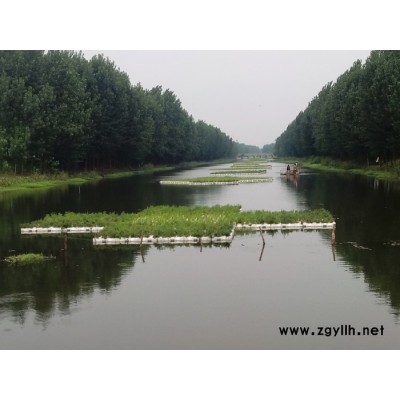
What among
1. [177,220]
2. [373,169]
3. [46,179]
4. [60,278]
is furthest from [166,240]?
[373,169]

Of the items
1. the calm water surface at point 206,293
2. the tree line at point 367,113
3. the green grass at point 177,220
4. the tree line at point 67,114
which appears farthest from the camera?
the tree line at point 367,113

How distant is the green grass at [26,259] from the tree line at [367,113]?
48.0 metres

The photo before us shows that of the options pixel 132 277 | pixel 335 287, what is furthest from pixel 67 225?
pixel 335 287

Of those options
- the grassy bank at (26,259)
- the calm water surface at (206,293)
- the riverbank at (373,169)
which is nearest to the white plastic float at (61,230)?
the calm water surface at (206,293)

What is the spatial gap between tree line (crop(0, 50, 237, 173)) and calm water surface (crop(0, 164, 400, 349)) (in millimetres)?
35645

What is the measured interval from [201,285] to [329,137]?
82.8 m

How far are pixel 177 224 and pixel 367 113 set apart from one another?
50955 mm

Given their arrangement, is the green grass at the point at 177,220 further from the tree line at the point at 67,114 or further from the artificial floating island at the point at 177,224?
the tree line at the point at 67,114

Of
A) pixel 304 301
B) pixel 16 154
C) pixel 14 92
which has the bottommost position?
pixel 304 301

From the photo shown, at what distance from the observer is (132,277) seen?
17297 mm

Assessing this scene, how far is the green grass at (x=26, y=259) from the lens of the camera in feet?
64.5

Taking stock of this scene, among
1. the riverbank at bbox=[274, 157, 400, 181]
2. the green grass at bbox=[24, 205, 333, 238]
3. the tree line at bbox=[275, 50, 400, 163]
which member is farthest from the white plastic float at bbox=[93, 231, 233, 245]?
the tree line at bbox=[275, 50, 400, 163]

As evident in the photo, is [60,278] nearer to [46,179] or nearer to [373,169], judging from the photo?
[46,179]

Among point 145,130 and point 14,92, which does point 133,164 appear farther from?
point 14,92
